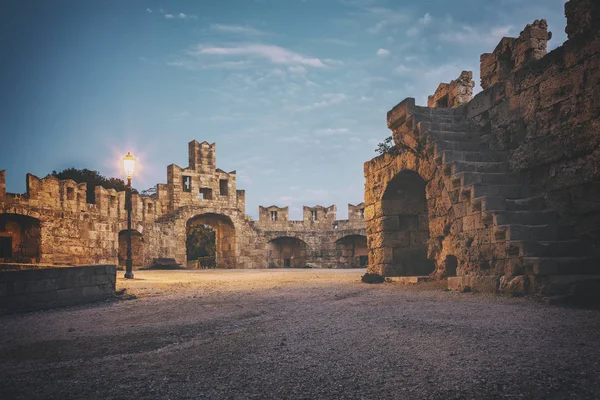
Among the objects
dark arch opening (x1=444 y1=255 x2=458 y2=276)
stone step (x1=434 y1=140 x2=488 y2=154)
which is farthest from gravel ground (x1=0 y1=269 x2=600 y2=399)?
stone step (x1=434 y1=140 x2=488 y2=154)

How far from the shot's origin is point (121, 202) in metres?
21.7

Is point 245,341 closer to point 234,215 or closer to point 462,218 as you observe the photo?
point 462,218

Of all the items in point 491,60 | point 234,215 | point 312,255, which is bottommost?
point 312,255

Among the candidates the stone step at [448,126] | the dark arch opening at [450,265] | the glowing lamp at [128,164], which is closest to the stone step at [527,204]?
the dark arch opening at [450,265]

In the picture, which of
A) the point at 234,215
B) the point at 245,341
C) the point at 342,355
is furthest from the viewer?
the point at 234,215

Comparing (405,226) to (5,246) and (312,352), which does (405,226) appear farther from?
(5,246)

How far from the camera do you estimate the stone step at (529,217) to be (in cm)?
631

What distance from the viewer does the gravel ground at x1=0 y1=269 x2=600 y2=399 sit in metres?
2.49

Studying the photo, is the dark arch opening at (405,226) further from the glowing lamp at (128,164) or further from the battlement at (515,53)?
the glowing lamp at (128,164)

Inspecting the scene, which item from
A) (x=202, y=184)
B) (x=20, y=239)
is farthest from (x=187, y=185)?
(x=20, y=239)

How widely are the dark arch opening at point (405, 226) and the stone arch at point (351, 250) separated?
60.6ft

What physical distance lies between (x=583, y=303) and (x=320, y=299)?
3.25 meters

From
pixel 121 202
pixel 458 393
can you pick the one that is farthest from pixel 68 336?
pixel 121 202

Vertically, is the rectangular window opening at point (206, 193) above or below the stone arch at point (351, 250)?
above
